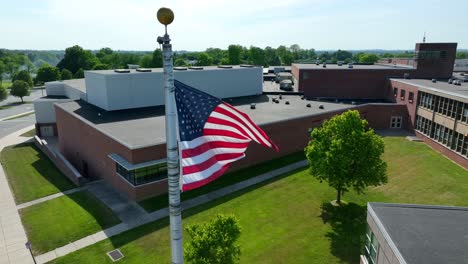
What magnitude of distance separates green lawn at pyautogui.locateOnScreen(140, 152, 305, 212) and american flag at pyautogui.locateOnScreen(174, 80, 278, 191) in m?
17.6

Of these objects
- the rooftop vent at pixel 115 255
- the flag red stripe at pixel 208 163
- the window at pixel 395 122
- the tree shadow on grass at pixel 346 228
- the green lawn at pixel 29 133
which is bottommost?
the green lawn at pixel 29 133

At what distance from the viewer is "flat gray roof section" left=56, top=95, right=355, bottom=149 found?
30.2 metres

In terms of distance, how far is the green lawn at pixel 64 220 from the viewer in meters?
23.3

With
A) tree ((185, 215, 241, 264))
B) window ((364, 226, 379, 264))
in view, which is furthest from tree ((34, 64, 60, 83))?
window ((364, 226, 379, 264))

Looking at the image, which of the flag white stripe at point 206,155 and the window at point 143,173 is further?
the window at point 143,173

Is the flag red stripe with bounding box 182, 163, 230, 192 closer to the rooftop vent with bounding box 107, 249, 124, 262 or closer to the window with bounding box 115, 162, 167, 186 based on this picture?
the rooftop vent with bounding box 107, 249, 124, 262

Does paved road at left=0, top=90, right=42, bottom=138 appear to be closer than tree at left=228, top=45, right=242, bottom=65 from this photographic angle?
Yes

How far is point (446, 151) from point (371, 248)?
29.5 m

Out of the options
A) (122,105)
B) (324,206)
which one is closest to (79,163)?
(122,105)

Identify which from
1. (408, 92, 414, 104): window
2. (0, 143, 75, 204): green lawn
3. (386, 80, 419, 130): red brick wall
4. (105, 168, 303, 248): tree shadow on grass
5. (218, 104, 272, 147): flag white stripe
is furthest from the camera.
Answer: (408, 92, 414, 104): window

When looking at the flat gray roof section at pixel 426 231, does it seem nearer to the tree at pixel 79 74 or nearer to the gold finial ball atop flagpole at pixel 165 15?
the gold finial ball atop flagpole at pixel 165 15

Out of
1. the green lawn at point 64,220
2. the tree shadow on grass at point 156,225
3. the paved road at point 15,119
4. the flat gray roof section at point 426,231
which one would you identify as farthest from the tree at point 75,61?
the flat gray roof section at point 426,231

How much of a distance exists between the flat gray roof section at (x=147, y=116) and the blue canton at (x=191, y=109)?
17.7 m

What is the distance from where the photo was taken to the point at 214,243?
581 inches
